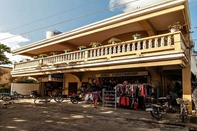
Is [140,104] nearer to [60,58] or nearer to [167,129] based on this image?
[167,129]

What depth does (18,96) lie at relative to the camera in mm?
15812

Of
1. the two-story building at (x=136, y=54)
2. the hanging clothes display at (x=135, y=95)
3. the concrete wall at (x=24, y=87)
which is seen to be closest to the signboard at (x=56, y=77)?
the two-story building at (x=136, y=54)

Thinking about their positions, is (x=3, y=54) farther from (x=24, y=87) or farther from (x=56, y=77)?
(x=56, y=77)

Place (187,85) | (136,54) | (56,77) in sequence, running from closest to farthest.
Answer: (187,85), (136,54), (56,77)

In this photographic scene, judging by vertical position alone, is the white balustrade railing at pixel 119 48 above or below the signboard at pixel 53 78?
above

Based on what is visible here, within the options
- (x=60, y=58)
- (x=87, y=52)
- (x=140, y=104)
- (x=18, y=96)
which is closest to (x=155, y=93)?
(x=140, y=104)

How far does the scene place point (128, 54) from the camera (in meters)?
8.17

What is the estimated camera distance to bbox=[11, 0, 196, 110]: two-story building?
7.23 meters

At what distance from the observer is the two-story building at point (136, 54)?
7227 mm

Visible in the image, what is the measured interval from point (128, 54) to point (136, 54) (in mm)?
442

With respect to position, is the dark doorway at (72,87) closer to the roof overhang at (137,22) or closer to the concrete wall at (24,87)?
the roof overhang at (137,22)

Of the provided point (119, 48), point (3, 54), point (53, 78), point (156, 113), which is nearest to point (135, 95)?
point (156, 113)

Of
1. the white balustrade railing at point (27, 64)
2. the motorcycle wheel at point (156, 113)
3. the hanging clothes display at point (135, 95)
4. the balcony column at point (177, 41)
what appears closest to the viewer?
the motorcycle wheel at point (156, 113)

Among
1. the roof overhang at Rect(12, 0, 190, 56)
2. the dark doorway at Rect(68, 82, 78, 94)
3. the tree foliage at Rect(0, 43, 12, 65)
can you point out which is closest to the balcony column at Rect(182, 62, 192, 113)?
the roof overhang at Rect(12, 0, 190, 56)
